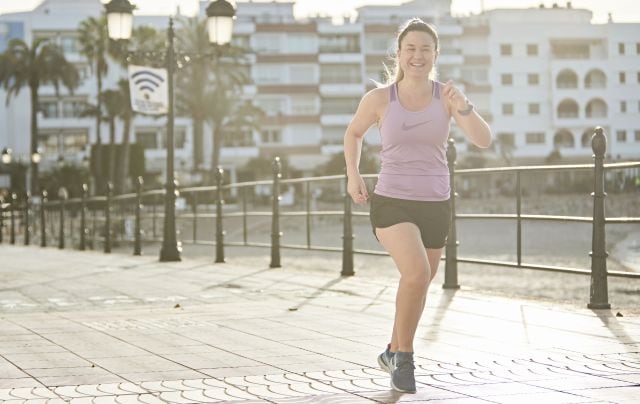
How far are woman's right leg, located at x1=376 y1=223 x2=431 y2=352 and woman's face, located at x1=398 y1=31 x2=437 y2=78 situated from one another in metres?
0.75

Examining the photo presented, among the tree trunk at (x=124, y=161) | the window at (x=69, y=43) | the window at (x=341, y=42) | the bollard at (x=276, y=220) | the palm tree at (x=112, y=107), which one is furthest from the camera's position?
the window at (x=341, y=42)

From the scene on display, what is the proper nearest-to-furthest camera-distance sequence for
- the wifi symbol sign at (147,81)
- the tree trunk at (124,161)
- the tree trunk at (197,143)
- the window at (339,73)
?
1. the wifi symbol sign at (147,81)
2. the tree trunk at (124,161)
3. the tree trunk at (197,143)
4. the window at (339,73)

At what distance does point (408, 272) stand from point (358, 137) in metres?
0.77

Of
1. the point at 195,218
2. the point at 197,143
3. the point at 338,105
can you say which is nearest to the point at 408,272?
the point at 195,218

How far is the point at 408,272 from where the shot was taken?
6270mm

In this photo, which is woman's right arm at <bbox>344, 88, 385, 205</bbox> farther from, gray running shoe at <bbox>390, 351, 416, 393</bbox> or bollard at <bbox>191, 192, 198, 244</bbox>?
bollard at <bbox>191, 192, 198, 244</bbox>

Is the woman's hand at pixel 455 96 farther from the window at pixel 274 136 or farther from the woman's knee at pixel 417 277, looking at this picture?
the window at pixel 274 136

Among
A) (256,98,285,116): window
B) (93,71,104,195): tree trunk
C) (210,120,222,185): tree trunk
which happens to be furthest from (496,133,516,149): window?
(210,120,222,185): tree trunk

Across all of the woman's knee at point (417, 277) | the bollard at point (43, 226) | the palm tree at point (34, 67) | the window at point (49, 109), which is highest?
the palm tree at point (34, 67)

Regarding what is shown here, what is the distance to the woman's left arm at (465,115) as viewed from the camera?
246 inches

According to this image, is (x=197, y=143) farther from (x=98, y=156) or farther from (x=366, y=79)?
(x=366, y=79)

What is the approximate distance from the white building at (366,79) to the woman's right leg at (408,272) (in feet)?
280

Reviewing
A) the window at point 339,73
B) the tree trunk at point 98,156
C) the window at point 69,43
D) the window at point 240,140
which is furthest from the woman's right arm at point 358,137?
the window at point 69,43

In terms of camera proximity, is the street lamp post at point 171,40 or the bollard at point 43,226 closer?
the street lamp post at point 171,40
